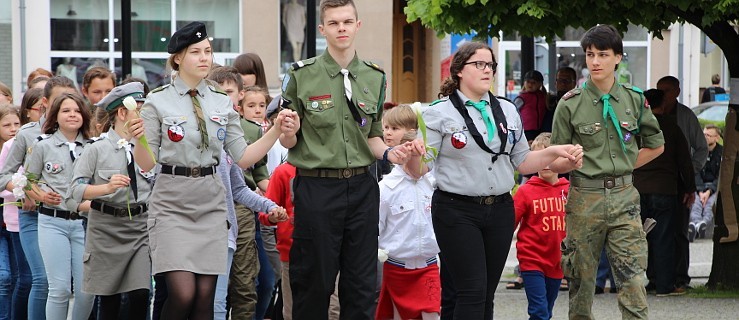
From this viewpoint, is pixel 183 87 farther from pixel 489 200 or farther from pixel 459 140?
pixel 489 200

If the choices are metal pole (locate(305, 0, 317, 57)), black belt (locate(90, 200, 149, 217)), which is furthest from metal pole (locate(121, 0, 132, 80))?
black belt (locate(90, 200, 149, 217))

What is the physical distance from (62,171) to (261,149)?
2263 millimetres

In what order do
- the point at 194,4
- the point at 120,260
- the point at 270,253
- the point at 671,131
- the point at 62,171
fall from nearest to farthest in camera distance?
1. the point at 120,260
2. the point at 62,171
3. the point at 270,253
4. the point at 671,131
5. the point at 194,4

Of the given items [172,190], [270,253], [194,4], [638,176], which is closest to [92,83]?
[270,253]

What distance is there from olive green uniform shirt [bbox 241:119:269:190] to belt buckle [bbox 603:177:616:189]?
2424 mm

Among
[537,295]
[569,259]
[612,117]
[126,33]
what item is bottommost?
[537,295]

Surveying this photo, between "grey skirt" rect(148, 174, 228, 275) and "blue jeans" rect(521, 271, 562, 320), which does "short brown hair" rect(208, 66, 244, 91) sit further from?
"blue jeans" rect(521, 271, 562, 320)

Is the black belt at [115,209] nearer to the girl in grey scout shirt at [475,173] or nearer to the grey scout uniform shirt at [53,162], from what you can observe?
the grey scout uniform shirt at [53,162]

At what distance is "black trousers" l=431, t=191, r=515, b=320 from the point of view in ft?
24.2

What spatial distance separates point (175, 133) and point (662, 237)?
6.07m

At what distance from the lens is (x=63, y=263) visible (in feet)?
27.3

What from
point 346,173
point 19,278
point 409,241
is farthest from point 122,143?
point 19,278

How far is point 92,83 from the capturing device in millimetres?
9617

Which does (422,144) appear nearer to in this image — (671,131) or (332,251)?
(332,251)
